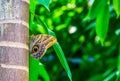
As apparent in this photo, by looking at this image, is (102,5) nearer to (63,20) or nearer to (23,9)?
(23,9)

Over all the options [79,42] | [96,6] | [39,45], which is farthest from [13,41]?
[79,42]

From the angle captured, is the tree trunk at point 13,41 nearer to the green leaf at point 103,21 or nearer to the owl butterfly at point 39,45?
the owl butterfly at point 39,45

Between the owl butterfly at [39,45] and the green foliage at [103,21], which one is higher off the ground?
the owl butterfly at [39,45]

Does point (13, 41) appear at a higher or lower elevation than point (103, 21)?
higher

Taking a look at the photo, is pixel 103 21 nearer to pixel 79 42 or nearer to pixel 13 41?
pixel 13 41

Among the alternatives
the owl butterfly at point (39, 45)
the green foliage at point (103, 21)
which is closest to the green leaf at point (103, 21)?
the green foliage at point (103, 21)

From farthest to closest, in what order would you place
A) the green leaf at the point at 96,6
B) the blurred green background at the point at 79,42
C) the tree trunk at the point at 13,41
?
the blurred green background at the point at 79,42 → the green leaf at the point at 96,6 → the tree trunk at the point at 13,41
